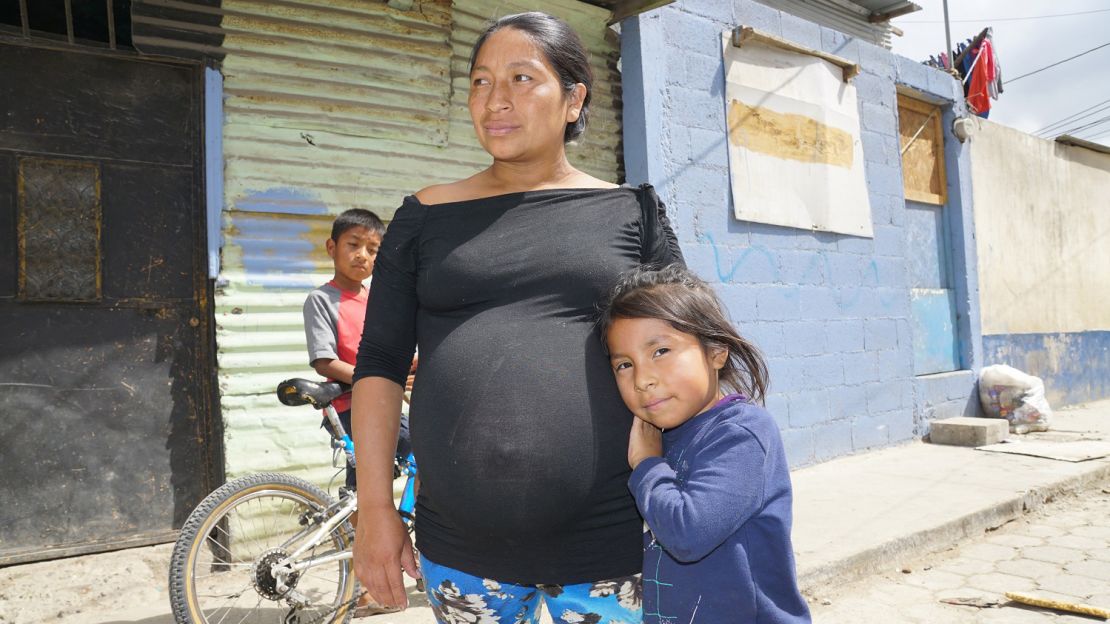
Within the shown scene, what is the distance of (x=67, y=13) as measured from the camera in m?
3.66

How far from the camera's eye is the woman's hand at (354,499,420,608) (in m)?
1.36

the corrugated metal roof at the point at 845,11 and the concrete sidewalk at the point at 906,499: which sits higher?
A: the corrugated metal roof at the point at 845,11

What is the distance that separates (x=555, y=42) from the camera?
4.78 feet

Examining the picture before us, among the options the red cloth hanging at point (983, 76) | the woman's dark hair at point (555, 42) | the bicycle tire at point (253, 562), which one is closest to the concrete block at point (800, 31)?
the red cloth hanging at point (983, 76)

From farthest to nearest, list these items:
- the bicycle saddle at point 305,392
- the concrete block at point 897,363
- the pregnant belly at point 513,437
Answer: the concrete block at point 897,363, the bicycle saddle at point 305,392, the pregnant belly at point 513,437

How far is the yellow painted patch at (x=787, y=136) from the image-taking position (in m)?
5.99

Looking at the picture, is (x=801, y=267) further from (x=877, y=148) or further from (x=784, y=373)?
(x=877, y=148)

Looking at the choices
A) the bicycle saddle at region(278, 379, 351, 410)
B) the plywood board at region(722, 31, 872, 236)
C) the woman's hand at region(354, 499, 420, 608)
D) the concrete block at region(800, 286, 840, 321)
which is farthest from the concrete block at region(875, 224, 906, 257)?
the woman's hand at region(354, 499, 420, 608)

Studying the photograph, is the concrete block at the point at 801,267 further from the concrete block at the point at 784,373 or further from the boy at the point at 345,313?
the boy at the point at 345,313

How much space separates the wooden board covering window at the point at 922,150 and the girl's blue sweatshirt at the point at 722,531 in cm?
714

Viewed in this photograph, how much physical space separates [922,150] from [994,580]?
18.1ft

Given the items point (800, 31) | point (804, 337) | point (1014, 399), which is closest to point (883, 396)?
point (804, 337)

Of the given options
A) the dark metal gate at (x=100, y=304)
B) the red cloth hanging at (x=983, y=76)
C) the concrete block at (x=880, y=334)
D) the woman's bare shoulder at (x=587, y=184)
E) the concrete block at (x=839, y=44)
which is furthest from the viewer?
the red cloth hanging at (x=983, y=76)

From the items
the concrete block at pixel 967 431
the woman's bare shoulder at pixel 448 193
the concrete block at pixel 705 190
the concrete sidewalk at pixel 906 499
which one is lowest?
the concrete sidewalk at pixel 906 499
